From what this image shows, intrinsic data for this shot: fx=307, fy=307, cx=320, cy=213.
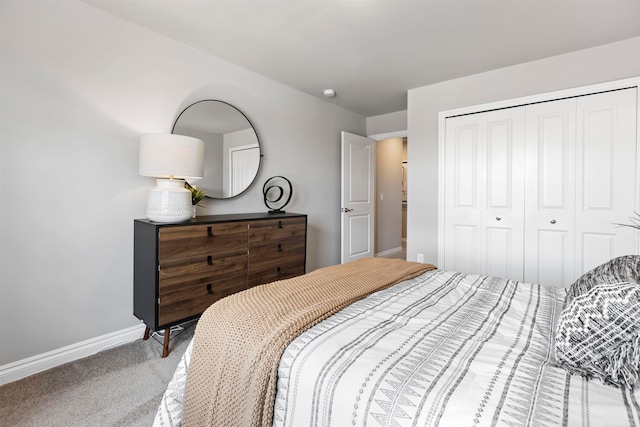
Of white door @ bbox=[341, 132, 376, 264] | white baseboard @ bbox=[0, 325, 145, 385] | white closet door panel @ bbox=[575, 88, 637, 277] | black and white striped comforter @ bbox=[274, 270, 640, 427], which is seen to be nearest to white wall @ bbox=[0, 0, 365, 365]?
white baseboard @ bbox=[0, 325, 145, 385]

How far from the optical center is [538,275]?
2.90 m

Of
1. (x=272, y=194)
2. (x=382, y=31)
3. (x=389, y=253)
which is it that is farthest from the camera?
(x=389, y=253)

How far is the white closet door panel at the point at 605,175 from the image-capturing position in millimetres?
2514

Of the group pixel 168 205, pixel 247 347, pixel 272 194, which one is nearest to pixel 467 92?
pixel 272 194

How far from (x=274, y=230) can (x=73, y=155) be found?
4.96 ft

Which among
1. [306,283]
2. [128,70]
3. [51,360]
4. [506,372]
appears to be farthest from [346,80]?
[51,360]

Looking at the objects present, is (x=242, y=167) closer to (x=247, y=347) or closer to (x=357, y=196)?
(x=357, y=196)

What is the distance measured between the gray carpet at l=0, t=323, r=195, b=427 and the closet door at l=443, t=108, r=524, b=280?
9.45 feet

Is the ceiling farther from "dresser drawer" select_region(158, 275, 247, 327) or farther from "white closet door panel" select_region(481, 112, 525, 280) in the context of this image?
"dresser drawer" select_region(158, 275, 247, 327)

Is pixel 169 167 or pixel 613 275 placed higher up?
pixel 169 167

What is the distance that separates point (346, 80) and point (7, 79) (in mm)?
2682

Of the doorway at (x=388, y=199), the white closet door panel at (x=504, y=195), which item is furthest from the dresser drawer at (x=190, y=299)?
the doorway at (x=388, y=199)

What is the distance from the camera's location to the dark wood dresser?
2016 mm

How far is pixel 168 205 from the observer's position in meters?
2.11
